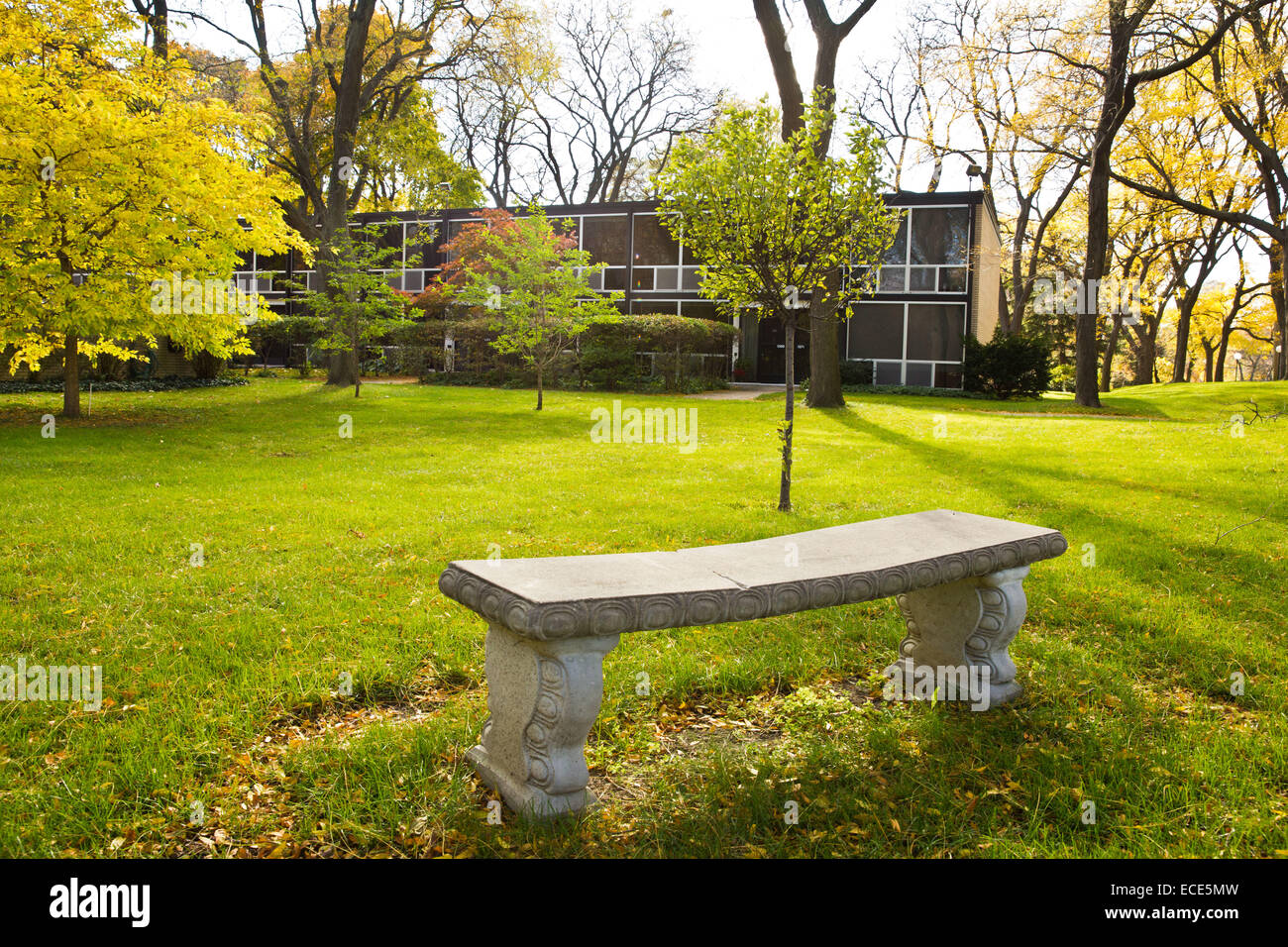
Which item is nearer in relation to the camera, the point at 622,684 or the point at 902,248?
the point at 622,684

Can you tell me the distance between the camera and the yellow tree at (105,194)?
10562mm

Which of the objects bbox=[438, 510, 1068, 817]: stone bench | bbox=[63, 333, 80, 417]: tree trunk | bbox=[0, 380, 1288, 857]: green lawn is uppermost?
bbox=[63, 333, 80, 417]: tree trunk

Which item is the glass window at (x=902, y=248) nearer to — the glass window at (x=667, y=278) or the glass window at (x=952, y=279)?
the glass window at (x=952, y=279)

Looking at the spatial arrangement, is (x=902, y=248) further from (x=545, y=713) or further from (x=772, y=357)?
(x=545, y=713)

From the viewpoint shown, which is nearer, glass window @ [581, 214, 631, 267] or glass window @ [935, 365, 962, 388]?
glass window @ [935, 365, 962, 388]

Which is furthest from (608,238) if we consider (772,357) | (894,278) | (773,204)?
(773,204)

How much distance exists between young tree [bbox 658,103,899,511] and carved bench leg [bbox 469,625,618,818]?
16.3 feet

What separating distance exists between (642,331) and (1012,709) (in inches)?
693

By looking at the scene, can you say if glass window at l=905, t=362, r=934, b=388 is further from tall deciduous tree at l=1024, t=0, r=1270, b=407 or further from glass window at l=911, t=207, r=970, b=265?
tall deciduous tree at l=1024, t=0, r=1270, b=407

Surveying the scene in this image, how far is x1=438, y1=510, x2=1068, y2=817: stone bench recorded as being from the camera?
261 cm

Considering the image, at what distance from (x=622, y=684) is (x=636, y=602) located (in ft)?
4.14

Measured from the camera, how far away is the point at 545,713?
2643 millimetres

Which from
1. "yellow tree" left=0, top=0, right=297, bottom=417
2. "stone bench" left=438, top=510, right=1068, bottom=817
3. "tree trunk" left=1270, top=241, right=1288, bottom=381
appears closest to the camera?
"stone bench" left=438, top=510, right=1068, bottom=817

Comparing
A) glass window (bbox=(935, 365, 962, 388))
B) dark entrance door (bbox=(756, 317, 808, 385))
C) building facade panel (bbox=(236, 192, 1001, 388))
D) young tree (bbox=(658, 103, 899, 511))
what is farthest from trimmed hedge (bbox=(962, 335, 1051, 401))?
young tree (bbox=(658, 103, 899, 511))
